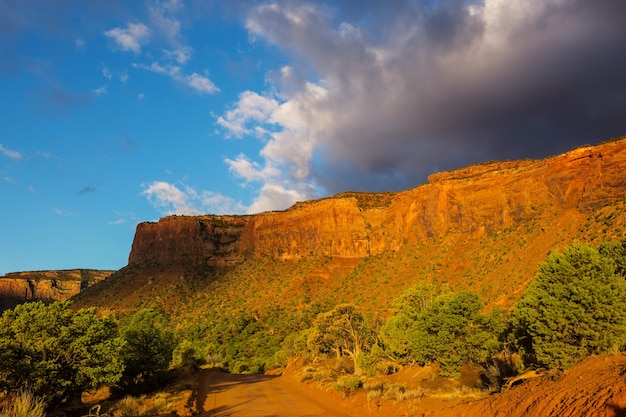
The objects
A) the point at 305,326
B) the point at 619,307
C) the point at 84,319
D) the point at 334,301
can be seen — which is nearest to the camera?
the point at 619,307

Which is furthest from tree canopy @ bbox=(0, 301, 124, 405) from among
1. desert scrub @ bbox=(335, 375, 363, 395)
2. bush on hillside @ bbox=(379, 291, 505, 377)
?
bush on hillside @ bbox=(379, 291, 505, 377)

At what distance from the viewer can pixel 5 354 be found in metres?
15.3

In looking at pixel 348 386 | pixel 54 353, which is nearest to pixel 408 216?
pixel 348 386

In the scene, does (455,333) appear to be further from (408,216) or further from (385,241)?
(385,241)

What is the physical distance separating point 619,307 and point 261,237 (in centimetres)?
9991

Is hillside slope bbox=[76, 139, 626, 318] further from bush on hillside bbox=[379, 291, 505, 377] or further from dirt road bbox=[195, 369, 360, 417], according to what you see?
dirt road bbox=[195, 369, 360, 417]

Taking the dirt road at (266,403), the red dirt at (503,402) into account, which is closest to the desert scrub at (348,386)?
the red dirt at (503,402)

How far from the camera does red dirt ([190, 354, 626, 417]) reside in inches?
307

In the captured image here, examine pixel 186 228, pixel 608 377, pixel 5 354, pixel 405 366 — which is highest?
pixel 186 228

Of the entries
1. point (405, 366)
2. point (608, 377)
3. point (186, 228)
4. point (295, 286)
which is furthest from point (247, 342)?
point (186, 228)

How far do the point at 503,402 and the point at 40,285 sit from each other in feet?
603

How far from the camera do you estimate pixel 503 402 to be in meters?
10.5

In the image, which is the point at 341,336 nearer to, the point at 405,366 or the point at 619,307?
the point at 405,366

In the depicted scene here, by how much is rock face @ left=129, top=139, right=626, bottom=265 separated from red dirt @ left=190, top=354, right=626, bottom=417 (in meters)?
53.4
